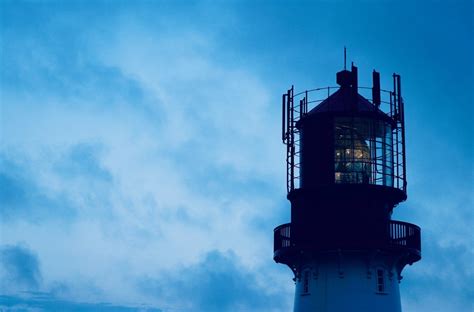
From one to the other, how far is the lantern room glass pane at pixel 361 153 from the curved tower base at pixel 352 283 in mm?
3551

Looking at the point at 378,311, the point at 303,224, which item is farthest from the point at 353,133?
A: the point at 378,311

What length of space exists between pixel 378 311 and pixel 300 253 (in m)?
4.49

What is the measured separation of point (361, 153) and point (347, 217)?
3101 millimetres

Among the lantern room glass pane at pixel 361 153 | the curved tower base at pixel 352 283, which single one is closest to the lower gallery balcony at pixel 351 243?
the curved tower base at pixel 352 283

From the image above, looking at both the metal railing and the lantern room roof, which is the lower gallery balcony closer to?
the metal railing

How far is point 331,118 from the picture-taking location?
49.4 metres

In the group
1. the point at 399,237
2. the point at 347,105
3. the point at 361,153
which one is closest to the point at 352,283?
the point at 399,237

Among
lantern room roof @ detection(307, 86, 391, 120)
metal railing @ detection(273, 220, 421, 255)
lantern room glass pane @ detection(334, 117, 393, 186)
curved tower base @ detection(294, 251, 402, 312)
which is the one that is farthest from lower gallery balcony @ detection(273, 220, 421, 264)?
lantern room roof @ detection(307, 86, 391, 120)

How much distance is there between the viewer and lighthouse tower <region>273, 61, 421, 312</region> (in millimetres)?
47906

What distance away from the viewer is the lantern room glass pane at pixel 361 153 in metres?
48.5

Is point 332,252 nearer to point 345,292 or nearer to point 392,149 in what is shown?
point 345,292

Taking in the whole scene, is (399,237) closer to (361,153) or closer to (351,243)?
(351,243)

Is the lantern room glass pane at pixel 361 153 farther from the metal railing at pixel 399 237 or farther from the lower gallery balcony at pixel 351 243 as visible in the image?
the lower gallery balcony at pixel 351 243

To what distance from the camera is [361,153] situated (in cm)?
4859
